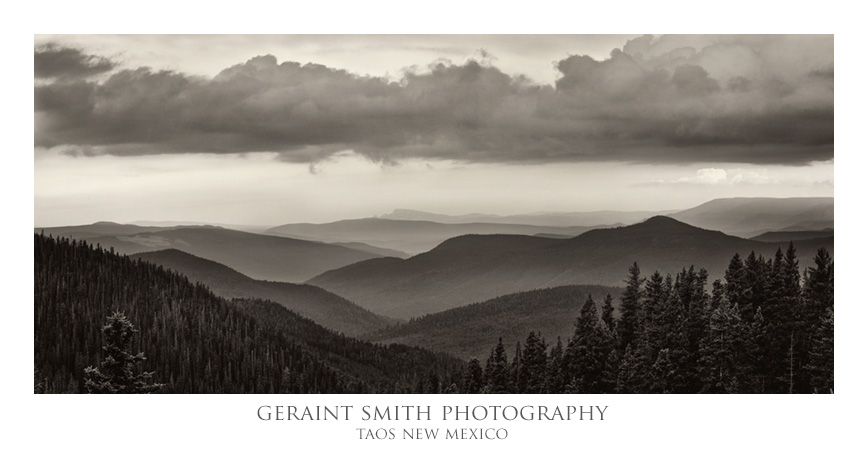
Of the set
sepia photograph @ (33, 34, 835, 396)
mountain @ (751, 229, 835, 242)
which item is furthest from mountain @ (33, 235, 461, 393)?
mountain @ (751, 229, 835, 242)

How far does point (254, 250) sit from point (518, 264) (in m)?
10.1

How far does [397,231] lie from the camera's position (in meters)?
31.2

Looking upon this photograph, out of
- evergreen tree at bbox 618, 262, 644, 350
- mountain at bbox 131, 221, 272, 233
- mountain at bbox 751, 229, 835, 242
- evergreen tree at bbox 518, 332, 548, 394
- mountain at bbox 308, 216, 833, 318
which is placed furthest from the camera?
mountain at bbox 308, 216, 833, 318

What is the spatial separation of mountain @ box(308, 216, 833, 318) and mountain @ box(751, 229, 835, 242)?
0.25m

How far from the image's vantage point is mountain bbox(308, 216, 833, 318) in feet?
101

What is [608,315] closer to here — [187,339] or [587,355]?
[587,355]

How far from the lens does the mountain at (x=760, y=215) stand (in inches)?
1086

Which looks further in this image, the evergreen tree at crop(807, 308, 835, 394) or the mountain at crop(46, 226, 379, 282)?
the mountain at crop(46, 226, 379, 282)

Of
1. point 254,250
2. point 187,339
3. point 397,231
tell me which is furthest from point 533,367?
point 187,339

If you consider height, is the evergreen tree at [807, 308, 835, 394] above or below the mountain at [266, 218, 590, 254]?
below

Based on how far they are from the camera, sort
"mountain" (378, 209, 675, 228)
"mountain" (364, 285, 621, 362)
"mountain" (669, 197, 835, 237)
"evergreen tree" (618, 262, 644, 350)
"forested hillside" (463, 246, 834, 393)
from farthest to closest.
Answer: "mountain" (364, 285, 621, 362) < "mountain" (378, 209, 675, 228) < "evergreen tree" (618, 262, 644, 350) < "mountain" (669, 197, 835, 237) < "forested hillside" (463, 246, 834, 393)

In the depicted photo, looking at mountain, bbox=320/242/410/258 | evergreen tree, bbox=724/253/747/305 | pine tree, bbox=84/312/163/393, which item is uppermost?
mountain, bbox=320/242/410/258

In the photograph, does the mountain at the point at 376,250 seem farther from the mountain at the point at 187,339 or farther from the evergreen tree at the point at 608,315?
the evergreen tree at the point at 608,315

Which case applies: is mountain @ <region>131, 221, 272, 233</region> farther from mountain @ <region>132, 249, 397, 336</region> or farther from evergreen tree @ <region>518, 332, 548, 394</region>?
evergreen tree @ <region>518, 332, 548, 394</region>
